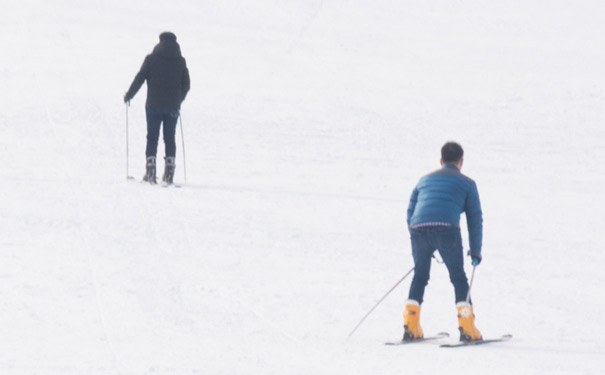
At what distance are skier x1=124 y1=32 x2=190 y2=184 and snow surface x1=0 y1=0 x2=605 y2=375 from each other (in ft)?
1.34

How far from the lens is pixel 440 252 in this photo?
720cm

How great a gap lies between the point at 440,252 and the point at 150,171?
586 cm

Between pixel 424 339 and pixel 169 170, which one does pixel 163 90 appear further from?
pixel 424 339

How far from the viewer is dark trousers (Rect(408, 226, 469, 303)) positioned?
23.4 ft

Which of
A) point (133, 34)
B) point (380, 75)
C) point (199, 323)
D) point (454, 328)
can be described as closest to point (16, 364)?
point (199, 323)

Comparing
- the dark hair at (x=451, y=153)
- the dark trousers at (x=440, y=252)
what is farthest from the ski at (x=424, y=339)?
the dark hair at (x=451, y=153)

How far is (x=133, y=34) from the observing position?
25906 mm

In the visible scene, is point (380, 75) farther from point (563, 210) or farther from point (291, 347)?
point (291, 347)

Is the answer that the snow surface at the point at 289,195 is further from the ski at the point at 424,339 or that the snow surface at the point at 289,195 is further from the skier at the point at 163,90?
the skier at the point at 163,90

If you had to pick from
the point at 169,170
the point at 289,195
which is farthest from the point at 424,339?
the point at 169,170

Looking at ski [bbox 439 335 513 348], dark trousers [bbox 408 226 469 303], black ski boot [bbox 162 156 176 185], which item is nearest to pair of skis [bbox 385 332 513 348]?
ski [bbox 439 335 513 348]

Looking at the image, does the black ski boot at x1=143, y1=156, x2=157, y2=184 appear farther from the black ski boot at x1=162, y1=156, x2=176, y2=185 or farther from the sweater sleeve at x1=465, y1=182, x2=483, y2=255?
the sweater sleeve at x1=465, y1=182, x2=483, y2=255

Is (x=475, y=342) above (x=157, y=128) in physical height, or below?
below

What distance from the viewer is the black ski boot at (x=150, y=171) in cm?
1245
